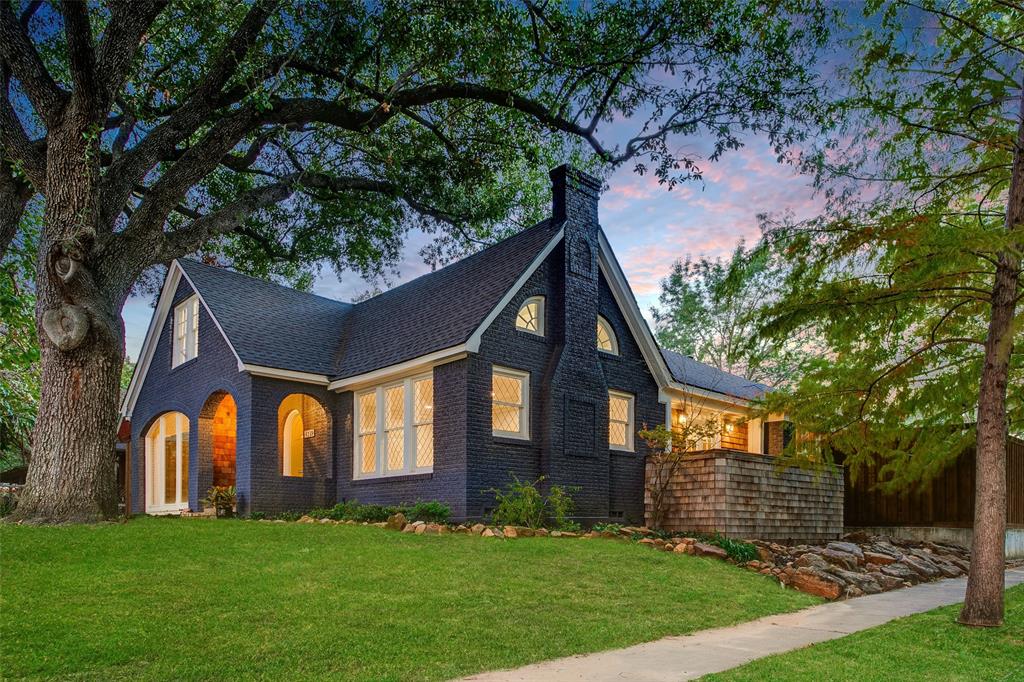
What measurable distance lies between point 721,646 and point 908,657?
5.05ft

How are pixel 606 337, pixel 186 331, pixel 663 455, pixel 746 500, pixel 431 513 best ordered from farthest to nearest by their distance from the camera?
pixel 186 331 → pixel 606 337 → pixel 663 455 → pixel 746 500 → pixel 431 513

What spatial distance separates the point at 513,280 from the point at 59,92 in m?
8.31

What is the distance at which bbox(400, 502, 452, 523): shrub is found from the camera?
14334mm

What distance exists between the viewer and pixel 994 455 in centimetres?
838

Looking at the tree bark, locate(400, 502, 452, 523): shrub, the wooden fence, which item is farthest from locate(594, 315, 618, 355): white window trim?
the tree bark

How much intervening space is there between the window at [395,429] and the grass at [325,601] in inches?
162

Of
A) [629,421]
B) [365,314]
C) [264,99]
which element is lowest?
[629,421]

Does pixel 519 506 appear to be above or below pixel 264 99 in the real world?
below

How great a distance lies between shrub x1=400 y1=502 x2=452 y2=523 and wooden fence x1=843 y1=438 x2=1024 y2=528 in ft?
30.4

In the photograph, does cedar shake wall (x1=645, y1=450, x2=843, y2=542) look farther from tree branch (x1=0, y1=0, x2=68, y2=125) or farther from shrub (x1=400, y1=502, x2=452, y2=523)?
tree branch (x1=0, y1=0, x2=68, y2=125)

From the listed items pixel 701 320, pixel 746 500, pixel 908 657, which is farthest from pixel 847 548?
pixel 701 320

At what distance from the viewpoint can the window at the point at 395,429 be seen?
1595cm

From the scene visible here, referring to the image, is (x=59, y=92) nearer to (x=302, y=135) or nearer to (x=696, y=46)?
(x=302, y=135)

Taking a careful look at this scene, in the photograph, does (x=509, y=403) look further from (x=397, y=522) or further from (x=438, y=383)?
(x=397, y=522)
